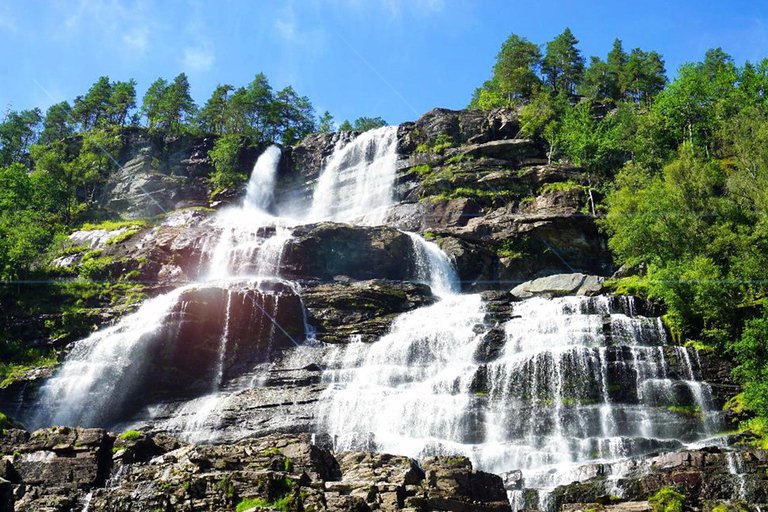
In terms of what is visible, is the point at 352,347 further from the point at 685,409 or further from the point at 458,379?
the point at 685,409

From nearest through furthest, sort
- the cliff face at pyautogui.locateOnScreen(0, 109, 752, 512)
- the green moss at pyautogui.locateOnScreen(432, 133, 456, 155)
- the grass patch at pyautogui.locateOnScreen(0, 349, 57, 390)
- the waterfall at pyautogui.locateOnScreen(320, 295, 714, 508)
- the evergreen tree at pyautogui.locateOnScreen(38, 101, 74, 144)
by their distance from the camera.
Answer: the cliff face at pyautogui.locateOnScreen(0, 109, 752, 512) < the waterfall at pyautogui.locateOnScreen(320, 295, 714, 508) < the grass patch at pyautogui.locateOnScreen(0, 349, 57, 390) < the green moss at pyautogui.locateOnScreen(432, 133, 456, 155) < the evergreen tree at pyautogui.locateOnScreen(38, 101, 74, 144)

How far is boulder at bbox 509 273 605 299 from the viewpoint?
34.1 m

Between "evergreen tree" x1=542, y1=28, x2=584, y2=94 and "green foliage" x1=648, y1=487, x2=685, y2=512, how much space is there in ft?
209

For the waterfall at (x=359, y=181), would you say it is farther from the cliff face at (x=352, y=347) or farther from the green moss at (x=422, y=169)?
the green moss at (x=422, y=169)

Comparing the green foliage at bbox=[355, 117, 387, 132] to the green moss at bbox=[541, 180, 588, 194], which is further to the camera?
the green foliage at bbox=[355, 117, 387, 132]

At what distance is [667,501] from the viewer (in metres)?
16.3

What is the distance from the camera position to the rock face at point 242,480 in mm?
15562

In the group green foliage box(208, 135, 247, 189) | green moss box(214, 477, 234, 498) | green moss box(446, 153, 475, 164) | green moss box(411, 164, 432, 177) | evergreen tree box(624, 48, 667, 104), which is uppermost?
evergreen tree box(624, 48, 667, 104)

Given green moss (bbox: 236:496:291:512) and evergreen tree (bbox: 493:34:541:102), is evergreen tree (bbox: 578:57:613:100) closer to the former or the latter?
evergreen tree (bbox: 493:34:541:102)

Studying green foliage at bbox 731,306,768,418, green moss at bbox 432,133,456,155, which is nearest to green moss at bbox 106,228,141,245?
green moss at bbox 432,133,456,155

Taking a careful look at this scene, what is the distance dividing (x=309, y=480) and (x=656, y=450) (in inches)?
493

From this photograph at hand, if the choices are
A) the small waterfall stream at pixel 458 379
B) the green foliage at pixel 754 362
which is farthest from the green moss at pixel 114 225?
the green foliage at pixel 754 362

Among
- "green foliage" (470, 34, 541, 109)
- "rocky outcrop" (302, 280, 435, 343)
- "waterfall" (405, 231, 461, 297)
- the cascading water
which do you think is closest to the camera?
the cascading water

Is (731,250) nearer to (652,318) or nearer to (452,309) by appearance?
(652,318)
